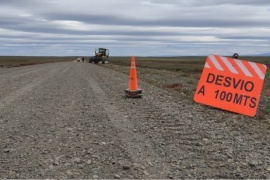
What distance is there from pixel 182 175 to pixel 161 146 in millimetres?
→ 1235

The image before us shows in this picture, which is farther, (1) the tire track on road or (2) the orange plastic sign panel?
(2) the orange plastic sign panel

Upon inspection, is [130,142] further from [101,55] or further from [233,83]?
[101,55]

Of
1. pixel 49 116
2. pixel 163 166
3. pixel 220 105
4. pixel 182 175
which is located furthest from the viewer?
pixel 220 105

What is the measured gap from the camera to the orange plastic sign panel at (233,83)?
8.00 m

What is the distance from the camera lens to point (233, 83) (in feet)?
26.8

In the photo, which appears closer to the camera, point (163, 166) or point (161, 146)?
point (163, 166)

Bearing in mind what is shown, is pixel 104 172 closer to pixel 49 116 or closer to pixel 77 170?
pixel 77 170

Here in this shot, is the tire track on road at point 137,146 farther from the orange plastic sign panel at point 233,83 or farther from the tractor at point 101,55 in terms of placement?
the tractor at point 101,55

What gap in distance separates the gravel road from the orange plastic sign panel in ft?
1.01

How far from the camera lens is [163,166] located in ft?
14.6

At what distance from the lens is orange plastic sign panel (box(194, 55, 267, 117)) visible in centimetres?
800

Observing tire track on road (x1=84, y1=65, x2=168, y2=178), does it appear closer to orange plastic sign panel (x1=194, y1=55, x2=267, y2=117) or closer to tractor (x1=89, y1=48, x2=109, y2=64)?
orange plastic sign panel (x1=194, y1=55, x2=267, y2=117)

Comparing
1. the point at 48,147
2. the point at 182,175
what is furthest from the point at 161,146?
the point at 48,147

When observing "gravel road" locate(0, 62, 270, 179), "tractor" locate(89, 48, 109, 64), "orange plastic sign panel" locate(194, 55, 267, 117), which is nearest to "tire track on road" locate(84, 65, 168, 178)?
"gravel road" locate(0, 62, 270, 179)
